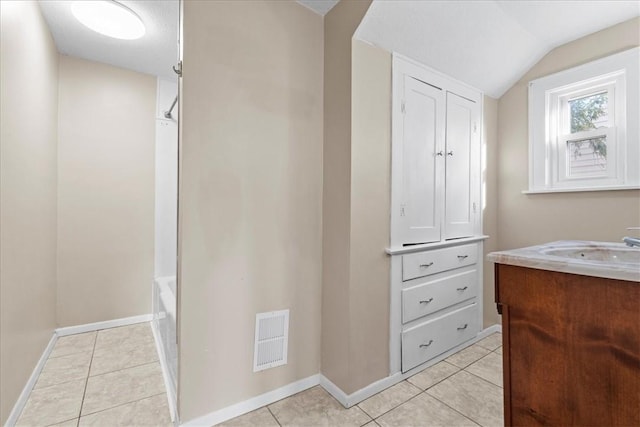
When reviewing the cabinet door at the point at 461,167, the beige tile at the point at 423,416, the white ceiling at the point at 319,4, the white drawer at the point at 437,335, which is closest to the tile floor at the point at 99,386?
the beige tile at the point at 423,416

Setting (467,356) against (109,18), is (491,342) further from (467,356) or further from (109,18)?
(109,18)

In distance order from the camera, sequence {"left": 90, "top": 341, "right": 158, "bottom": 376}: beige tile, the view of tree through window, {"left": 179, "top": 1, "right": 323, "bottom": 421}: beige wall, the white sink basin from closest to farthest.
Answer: the white sink basin
{"left": 179, "top": 1, "right": 323, "bottom": 421}: beige wall
{"left": 90, "top": 341, "right": 158, "bottom": 376}: beige tile
the view of tree through window

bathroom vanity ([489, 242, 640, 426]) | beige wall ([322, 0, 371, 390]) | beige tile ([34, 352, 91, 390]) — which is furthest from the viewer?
beige tile ([34, 352, 91, 390])

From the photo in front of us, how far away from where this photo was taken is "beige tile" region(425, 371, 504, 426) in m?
1.56

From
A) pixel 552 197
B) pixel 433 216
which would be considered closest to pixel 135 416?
pixel 433 216

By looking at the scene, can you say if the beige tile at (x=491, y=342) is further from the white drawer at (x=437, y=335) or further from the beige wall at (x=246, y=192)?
the beige wall at (x=246, y=192)

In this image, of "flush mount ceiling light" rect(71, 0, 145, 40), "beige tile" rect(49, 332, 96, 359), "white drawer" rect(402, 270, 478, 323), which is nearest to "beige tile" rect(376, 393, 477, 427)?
"white drawer" rect(402, 270, 478, 323)

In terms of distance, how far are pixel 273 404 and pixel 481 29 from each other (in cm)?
280

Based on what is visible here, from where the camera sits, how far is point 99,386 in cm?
178

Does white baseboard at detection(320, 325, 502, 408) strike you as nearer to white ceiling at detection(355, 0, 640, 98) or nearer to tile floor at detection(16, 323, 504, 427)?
tile floor at detection(16, 323, 504, 427)

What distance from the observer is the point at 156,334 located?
8.19ft

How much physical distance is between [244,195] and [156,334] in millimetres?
1794

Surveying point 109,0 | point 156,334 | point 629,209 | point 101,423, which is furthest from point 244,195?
point 629,209

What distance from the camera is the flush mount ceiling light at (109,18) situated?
6.14ft
